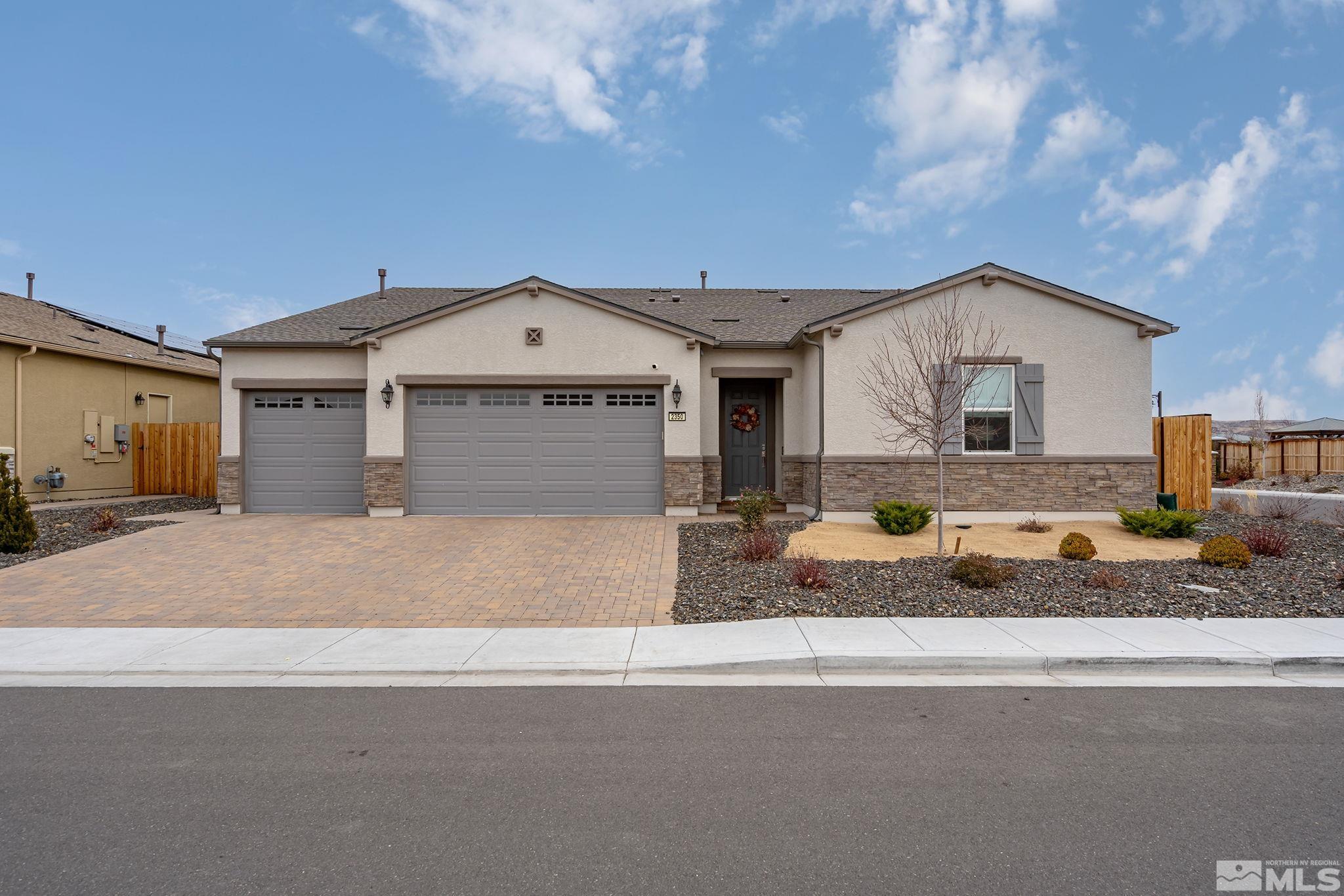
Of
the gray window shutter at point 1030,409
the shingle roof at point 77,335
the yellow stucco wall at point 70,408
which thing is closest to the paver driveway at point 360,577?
the gray window shutter at point 1030,409

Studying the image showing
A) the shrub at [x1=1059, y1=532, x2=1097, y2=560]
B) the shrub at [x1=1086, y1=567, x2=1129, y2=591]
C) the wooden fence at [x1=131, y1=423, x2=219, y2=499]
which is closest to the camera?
the shrub at [x1=1086, y1=567, x2=1129, y2=591]

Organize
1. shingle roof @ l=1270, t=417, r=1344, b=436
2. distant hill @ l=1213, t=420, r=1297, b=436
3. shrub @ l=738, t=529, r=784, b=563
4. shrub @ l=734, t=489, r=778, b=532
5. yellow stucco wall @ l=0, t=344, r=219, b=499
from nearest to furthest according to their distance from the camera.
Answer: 1. shrub @ l=738, t=529, r=784, b=563
2. shrub @ l=734, t=489, r=778, b=532
3. yellow stucco wall @ l=0, t=344, r=219, b=499
4. shingle roof @ l=1270, t=417, r=1344, b=436
5. distant hill @ l=1213, t=420, r=1297, b=436

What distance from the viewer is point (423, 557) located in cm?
1032

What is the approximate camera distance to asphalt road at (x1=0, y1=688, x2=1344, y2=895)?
297 cm

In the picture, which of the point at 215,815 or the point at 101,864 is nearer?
the point at 101,864

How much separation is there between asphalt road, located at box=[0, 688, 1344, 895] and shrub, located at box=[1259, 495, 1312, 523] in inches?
396

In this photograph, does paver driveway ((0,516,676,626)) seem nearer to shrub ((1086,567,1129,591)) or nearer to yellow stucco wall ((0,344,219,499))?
shrub ((1086,567,1129,591))

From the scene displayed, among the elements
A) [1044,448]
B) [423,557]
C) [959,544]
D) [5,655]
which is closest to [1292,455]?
[1044,448]

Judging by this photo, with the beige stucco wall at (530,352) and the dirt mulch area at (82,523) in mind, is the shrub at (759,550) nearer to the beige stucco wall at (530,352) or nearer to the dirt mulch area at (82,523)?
the beige stucco wall at (530,352)

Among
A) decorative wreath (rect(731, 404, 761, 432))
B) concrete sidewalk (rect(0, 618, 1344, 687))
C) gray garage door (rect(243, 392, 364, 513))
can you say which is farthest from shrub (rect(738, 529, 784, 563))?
gray garage door (rect(243, 392, 364, 513))

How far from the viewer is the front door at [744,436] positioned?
1565 centimetres

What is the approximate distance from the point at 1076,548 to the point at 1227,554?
1.74 meters

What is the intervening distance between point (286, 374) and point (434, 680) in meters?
11.8

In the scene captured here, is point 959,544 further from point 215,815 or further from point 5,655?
point 5,655
